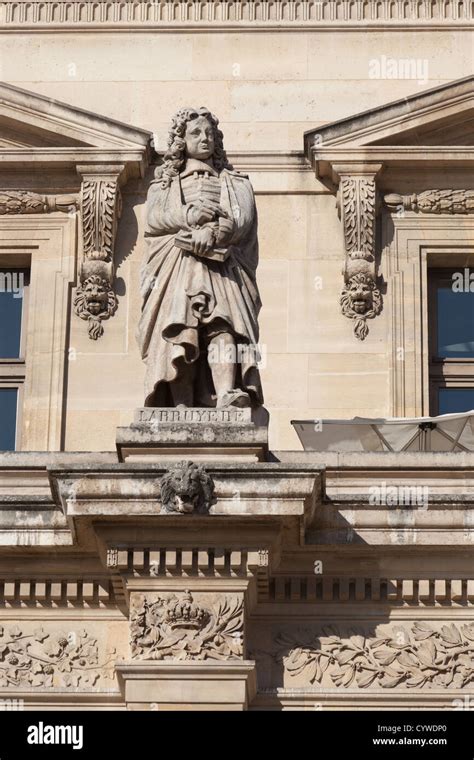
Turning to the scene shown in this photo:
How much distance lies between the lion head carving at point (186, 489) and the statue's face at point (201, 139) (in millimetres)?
2825

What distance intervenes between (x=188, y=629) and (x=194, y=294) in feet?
8.38

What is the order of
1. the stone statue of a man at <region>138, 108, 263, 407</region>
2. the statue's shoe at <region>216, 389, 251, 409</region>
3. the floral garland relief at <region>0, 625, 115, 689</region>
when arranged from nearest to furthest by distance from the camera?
the floral garland relief at <region>0, 625, 115, 689</region>, the statue's shoe at <region>216, 389, 251, 409</region>, the stone statue of a man at <region>138, 108, 263, 407</region>

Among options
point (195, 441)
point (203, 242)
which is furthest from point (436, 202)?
point (195, 441)

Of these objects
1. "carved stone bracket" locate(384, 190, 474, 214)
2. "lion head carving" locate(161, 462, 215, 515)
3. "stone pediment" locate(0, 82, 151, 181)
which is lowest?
"lion head carving" locate(161, 462, 215, 515)

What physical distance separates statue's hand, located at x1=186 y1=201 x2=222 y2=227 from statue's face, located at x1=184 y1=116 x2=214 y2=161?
47cm

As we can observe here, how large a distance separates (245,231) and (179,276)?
615 millimetres

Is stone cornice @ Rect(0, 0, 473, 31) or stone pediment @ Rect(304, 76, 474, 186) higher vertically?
stone cornice @ Rect(0, 0, 473, 31)

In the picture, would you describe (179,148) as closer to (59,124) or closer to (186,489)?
(59,124)

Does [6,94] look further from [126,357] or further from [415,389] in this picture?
[415,389]

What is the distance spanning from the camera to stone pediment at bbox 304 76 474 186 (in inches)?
865

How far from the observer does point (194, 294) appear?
19.0 metres

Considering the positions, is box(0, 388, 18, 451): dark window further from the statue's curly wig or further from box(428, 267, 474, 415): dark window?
box(428, 267, 474, 415): dark window

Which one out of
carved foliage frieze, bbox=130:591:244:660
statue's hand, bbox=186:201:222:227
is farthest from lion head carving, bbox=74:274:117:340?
carved foliage frieze, bbox=130:591:244:660

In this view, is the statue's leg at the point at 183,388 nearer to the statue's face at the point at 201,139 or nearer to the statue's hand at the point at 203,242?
the statue's hand at the point at 203,242
